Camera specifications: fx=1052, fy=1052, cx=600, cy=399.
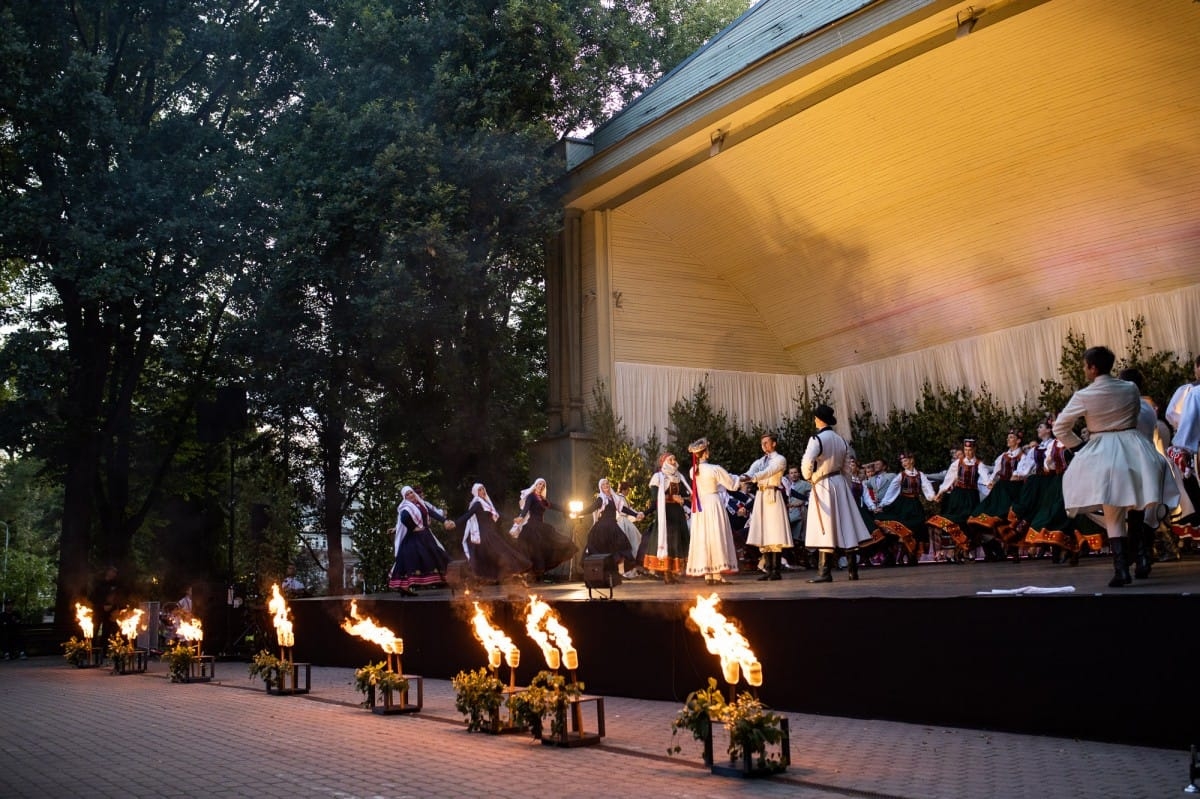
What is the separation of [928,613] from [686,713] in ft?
6.47

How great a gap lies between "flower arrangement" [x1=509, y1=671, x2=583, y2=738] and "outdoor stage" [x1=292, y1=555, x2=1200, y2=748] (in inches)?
64.2

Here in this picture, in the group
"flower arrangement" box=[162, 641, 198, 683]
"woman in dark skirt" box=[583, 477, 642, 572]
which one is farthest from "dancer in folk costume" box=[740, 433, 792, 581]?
"flower arrangement" box=[162, 641, 198, 683]

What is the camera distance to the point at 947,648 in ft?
24.3

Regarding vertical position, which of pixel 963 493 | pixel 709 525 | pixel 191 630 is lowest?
pixel 191 630

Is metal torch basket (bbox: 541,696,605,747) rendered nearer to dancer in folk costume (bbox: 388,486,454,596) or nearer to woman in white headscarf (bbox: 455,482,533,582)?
woman in white headscarf (bbox: 455,482,533,582)

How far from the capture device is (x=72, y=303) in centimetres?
2306

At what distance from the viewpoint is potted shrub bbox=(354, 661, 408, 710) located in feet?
32.6

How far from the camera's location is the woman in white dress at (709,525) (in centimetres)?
1289

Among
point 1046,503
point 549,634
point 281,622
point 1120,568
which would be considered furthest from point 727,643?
point 281,622

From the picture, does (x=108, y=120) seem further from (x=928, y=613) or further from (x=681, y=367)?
(x=928, y=613)

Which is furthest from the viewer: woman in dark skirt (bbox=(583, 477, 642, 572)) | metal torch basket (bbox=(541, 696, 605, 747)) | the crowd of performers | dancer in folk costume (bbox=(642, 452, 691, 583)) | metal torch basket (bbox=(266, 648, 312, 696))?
woman in dark skirt (bbox=(583, 477, 642, 572))

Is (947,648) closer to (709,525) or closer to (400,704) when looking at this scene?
(400,704)

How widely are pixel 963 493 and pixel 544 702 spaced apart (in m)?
8.14

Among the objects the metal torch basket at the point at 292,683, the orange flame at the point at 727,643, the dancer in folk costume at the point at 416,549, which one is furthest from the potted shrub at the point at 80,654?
the orange flame at the point at 727,643
